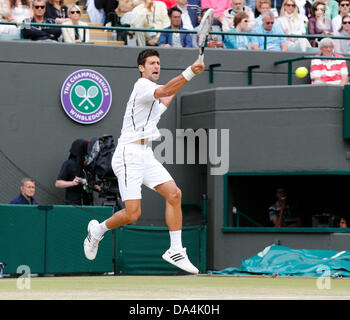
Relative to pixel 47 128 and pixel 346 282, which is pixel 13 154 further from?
pixel 346 282

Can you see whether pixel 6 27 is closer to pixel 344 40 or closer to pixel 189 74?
pixel 344 40

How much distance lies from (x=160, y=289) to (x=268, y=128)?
7.16m

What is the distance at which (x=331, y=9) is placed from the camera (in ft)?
63.6

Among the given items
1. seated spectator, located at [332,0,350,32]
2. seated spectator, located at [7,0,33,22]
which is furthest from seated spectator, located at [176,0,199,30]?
seated spectator, located at [7,0,33,22]

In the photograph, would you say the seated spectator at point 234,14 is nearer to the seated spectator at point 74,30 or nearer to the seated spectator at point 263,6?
the seated spectator at point 263,6

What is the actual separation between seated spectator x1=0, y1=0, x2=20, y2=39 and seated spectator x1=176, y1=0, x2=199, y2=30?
3470 millimetres

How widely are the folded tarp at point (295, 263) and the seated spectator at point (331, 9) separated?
6393 mm

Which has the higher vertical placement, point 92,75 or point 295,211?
point 92,75

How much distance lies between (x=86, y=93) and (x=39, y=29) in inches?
57.6

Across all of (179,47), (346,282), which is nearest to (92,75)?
(179,47)

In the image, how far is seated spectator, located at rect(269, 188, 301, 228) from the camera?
16.6 meters

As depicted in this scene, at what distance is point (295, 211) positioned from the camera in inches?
675
